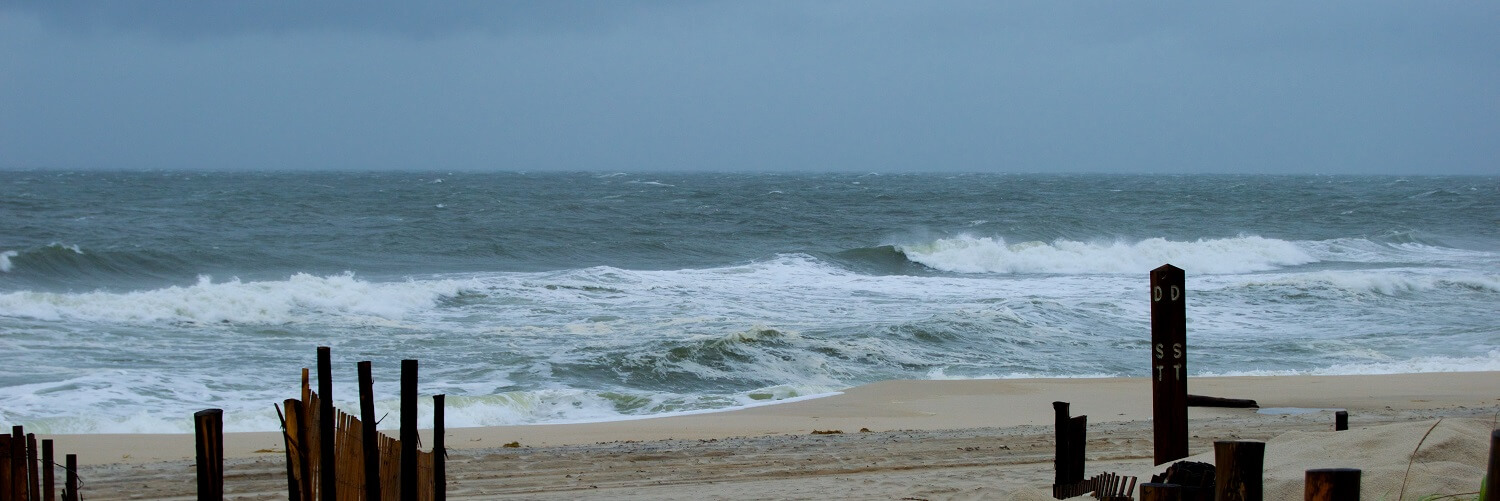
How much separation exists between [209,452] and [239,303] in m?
15.1

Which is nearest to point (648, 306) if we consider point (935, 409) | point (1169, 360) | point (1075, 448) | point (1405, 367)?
point (935, 409)

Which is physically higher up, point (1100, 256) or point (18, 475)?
point (1100, 256)

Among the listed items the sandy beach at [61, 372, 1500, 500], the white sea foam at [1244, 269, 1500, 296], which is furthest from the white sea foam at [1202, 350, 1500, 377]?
the white sea foam at [1244, 269, 1500, 296]

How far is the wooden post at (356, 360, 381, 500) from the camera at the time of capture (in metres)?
4.12

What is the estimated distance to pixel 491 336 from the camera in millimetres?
15562

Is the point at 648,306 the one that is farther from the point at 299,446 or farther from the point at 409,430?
the point at 299,446

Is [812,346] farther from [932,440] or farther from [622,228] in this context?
[622,228]

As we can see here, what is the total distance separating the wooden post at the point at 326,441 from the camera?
4023 mm

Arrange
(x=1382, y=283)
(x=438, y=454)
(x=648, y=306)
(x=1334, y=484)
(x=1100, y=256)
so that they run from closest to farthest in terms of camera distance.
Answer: (x=1334, y=484)
(x=438, y=454)
(x=648, y=306)
(x=1382, y=283)
(x=1100, y=256)

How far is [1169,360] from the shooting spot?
18.5 feet

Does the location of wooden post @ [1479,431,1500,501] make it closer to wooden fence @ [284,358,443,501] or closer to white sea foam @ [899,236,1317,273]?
wooden fence @ [284,358,443,501]

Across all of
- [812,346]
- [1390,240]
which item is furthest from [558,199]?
[812,346]

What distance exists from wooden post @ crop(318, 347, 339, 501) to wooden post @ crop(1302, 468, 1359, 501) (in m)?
2.89

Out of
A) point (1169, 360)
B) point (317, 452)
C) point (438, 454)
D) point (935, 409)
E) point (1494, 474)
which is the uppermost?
point (1494, 474)
